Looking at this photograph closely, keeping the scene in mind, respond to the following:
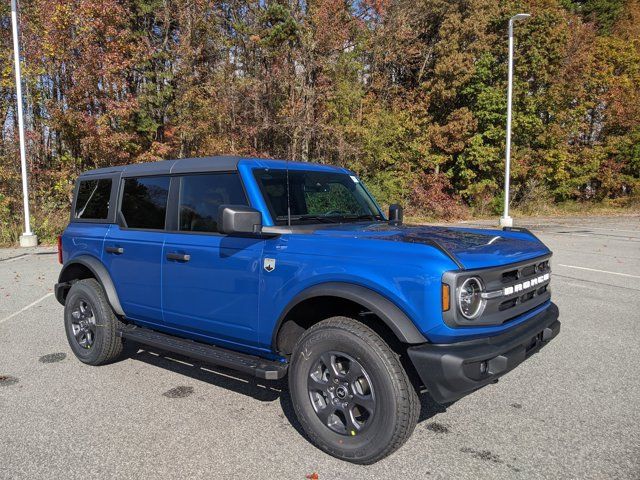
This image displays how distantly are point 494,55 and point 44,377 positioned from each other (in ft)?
90.8

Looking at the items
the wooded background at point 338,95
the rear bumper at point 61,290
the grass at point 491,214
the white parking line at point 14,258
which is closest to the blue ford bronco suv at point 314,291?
the rear bumper at point 61,290

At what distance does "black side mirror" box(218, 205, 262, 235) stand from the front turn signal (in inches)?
50.7

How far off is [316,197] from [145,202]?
155 centimetres

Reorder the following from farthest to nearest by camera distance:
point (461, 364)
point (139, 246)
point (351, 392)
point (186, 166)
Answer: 1. point (139, 246)
2. point (186, 166)
3. point (351, 392)
4. point (461, 364)

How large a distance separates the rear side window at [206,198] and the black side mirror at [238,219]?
0.41m

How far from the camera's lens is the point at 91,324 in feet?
15.5

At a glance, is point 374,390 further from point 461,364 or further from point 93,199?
point 93,199

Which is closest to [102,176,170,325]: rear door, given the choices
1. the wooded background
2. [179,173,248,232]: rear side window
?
[179,173,248,232]: rear side window

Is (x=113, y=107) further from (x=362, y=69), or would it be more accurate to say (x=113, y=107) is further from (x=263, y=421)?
(x=263, y=421)

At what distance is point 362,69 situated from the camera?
25641 mm

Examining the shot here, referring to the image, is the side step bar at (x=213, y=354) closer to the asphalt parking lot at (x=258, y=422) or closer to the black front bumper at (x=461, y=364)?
the asphalt parking lot at (x=258, y=422)

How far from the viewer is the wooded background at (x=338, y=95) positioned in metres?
17.7

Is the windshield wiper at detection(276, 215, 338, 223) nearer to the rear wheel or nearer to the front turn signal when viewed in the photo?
the front turn signal

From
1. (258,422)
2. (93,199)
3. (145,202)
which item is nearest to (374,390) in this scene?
(258,422)
